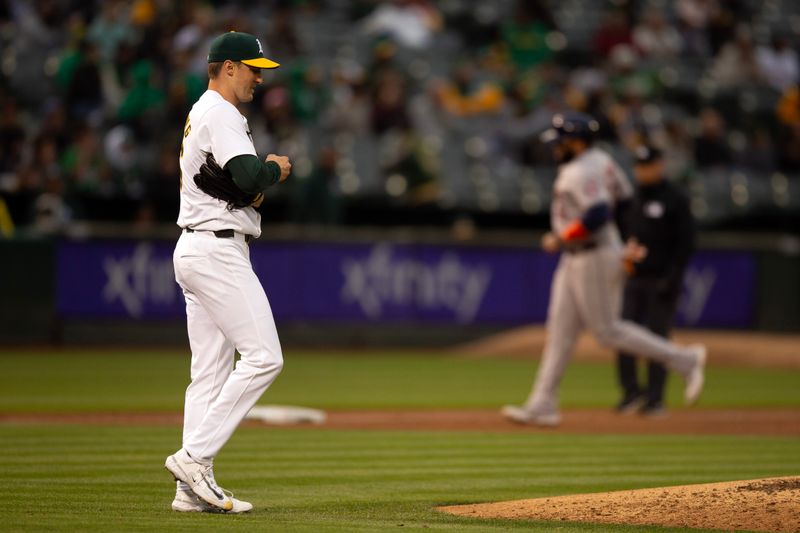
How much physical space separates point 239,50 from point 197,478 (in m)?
1.98

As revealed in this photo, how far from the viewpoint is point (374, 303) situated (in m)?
18.9

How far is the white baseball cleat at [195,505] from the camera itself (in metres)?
6.34

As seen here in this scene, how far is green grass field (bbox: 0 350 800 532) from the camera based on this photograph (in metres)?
6.29

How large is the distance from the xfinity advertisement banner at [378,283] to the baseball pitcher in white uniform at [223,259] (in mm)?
11570

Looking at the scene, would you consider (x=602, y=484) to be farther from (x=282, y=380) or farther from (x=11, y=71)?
(x=11, y=71)

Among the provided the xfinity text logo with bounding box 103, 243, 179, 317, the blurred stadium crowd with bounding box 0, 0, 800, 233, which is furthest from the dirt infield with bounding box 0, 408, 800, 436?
the blurred stadium crowd with bounding box 0, 0, 800, 233

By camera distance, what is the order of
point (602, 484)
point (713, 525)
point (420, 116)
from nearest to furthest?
point (713, 525)
point (602, 484)
point (420, 116)

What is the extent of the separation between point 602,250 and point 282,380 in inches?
208

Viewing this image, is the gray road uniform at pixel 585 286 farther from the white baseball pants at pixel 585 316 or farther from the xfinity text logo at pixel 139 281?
the xfinity text logo at pixel 139 281

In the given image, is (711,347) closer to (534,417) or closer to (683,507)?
(534,417)

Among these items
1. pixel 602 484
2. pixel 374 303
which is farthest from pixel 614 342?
pixel 374 303

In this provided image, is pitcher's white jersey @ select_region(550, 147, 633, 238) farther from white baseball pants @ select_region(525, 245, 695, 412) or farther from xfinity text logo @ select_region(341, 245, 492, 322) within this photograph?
xfinity text logo @ select_region(341, 245, 492, 322)

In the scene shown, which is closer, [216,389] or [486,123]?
[216,389]

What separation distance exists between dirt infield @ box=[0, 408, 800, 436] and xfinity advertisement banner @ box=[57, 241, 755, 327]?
21.4ft
